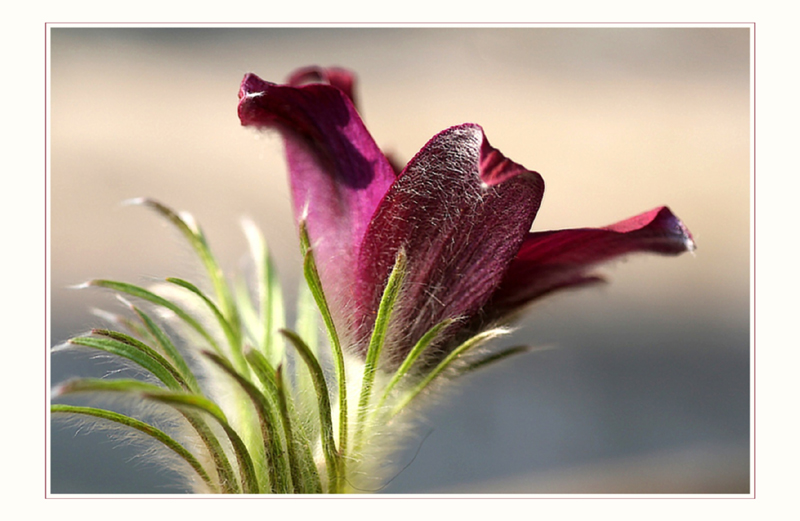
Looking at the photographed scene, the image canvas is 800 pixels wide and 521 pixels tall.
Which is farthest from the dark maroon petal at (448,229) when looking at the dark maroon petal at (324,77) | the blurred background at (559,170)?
the blurred background at (559,170)

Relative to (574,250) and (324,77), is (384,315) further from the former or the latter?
(324,77)

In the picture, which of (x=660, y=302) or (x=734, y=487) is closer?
(x=734, y=487)

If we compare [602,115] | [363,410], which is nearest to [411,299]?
[363,410]

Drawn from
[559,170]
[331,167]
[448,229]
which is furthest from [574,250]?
[559,170]

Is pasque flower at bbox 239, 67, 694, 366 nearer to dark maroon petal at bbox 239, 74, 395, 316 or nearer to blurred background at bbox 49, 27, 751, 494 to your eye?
dark maroon petal at bbox 239, 74, 395, 316
